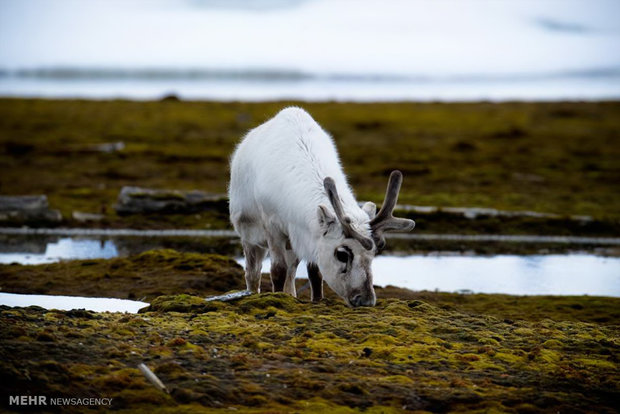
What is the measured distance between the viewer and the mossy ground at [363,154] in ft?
82.3

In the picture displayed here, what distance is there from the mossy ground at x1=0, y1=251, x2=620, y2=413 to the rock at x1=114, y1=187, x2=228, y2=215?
11.4 metres

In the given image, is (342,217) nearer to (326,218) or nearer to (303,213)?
(326,218)

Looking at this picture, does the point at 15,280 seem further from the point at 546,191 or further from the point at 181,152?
the point at 181,152

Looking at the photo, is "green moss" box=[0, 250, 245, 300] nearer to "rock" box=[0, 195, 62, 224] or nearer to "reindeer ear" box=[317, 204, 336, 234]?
"reindeer ear" box=[317, 204, 336, 234]

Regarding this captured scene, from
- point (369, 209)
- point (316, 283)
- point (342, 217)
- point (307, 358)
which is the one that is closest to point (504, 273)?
point (316, 283)

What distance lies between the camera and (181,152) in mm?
37969

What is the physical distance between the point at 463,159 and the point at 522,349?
29.8 metres

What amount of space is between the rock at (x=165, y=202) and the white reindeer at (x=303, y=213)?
382 inches

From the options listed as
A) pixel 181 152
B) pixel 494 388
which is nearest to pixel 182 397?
pixel 494 388

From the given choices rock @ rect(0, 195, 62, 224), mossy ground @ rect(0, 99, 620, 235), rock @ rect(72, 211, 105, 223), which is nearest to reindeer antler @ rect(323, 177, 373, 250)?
mossy ground @ rect(0, 99, 620, 235)

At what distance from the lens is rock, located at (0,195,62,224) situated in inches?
798

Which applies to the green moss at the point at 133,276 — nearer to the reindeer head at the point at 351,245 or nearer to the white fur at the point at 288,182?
the white fur at the point at 288,182

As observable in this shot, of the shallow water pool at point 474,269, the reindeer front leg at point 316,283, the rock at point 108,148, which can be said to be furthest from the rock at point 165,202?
the rock at point 108,148

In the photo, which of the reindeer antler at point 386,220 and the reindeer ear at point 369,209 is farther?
the reindeer ear at point 369,209
